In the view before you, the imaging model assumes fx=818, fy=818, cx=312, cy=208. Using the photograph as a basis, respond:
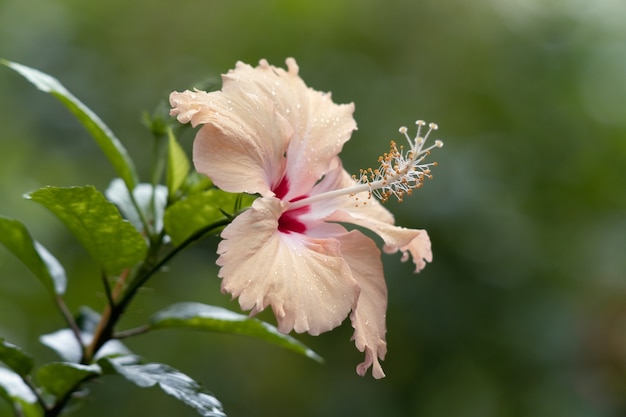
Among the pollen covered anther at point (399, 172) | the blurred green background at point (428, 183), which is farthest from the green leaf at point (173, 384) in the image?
the blurred green background at point (428, 183)

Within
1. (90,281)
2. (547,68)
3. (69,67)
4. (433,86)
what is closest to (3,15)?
(69,67)

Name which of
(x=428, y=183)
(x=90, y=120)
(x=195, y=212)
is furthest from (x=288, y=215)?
(x=428, y=183)

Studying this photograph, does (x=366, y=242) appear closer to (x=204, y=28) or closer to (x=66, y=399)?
(x=66, y=399)

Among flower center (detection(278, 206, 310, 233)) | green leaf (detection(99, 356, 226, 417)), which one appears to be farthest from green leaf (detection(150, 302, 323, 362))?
flower center (detection(278, 206, 310, 233))

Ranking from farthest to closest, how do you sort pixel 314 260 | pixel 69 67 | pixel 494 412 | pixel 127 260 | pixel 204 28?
pixel 204 28 < pixel 69 67 < pixel 494 412 < pixel 127 260 < pixel 314 260

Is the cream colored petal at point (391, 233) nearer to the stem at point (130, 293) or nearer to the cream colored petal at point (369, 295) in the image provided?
the cream colored petal at point (369, 295)

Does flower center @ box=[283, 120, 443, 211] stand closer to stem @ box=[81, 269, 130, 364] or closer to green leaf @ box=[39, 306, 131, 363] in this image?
stem @ box=[81, 269, 130, 364]

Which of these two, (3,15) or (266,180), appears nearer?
(266,180)
